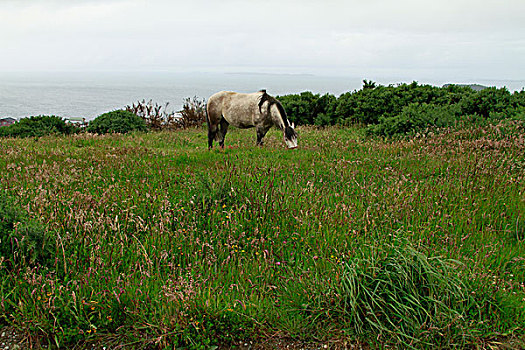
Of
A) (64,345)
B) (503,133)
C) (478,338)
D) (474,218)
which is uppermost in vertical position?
(503,133)

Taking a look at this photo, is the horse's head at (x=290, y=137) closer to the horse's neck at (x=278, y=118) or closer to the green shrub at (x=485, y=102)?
the horse's neck at (x=278, y=118)

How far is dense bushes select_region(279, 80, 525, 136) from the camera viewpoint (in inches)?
472

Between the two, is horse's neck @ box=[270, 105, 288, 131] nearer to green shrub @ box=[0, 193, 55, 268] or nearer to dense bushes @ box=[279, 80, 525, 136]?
dense bushes @ box=[279, 80, 525, 136]

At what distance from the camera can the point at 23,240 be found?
353cm

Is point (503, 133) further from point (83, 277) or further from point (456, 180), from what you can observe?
point (83, 277)

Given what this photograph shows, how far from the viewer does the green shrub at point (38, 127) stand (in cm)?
1534

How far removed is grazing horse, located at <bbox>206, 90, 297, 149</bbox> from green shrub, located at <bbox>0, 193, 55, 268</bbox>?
7092 millimetres

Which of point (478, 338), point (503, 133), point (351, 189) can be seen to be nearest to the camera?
point (478, 338)

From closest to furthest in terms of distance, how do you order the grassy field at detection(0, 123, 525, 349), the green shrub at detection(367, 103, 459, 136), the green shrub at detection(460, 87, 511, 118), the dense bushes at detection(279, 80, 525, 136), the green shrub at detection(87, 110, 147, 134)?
the grassy field at detection(0, 123, 525, 349)
the green shrub at detection(367, 103, 459, 136)
the dense bushes at detection(279, 80, 525, 136)
the green shrub at detection(460, 87, 511, 118)
the green shrub at detection(87, 110, 147, 134)

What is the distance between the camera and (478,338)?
2939 mm

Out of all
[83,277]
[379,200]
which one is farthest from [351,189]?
[83,277]

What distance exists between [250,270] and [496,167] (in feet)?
18.8

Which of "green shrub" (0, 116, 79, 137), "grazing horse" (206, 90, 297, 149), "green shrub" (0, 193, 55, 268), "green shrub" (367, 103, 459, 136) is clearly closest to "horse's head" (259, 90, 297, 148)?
"grazing horse" (206, 90, 297, 149)

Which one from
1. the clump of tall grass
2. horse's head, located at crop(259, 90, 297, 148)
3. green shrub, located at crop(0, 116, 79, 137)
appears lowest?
the clump of tall grass
